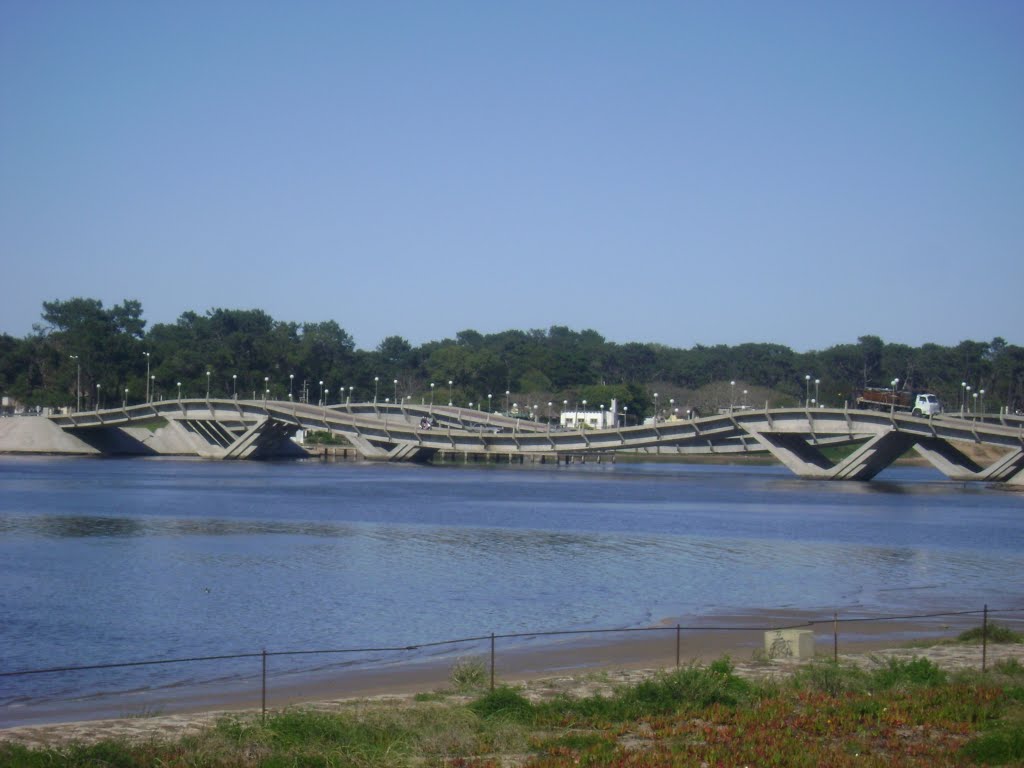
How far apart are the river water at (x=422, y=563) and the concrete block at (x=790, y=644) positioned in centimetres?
853

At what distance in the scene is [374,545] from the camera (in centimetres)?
5428

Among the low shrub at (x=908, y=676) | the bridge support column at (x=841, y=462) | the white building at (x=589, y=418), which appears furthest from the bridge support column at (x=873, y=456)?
the low shrub at (x=908, y=676)

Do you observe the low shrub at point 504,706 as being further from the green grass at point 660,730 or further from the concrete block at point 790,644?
the concrete block at point 790,644

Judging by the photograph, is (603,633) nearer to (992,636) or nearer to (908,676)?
(992,636)

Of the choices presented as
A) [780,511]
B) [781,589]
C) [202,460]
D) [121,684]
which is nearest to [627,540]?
[781,589]

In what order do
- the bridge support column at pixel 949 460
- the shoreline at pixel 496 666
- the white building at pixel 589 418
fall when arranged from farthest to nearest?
the white building at pixel 589 418 → the bridge support column at pixel 949 460 → the shoreline at pixel 496 666

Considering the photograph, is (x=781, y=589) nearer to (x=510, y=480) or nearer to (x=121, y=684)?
(x=121, y=684)

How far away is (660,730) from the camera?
59.7 feet

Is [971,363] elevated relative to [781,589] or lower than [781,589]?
elevated

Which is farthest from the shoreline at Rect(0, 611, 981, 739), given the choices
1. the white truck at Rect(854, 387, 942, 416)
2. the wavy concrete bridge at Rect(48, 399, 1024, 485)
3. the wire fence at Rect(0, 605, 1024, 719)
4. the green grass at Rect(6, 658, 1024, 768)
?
the white truck at Rect(854, 387, 942, 416)

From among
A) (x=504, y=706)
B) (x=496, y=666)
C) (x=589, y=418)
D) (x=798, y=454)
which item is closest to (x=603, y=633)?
(x=496, y=666)

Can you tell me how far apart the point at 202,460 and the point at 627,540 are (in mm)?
93661

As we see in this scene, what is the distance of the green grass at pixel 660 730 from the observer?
16.0 metres

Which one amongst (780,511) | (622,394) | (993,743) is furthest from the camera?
(622,394)
